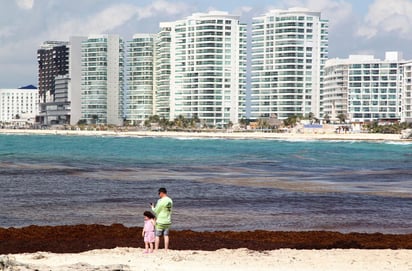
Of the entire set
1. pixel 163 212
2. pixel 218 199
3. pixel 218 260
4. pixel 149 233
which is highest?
pixel 163 212

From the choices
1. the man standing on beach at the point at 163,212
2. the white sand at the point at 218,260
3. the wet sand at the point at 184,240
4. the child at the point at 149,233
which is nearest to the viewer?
the white sand at the point at 218,260

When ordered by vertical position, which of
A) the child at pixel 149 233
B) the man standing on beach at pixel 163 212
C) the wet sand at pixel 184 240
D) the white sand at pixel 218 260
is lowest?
the wet sand at pixel 184 240

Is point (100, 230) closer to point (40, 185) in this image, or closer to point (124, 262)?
point (124, 262)

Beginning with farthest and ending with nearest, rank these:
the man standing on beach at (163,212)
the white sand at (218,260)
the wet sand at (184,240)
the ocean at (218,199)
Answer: the ocean at (218,199), the wet sand at (184,240), the man standing on beach at (163,212), the white sand at (218,260)

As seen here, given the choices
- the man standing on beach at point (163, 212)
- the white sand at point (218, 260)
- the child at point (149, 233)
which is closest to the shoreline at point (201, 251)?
the white sand at point (218, 260)

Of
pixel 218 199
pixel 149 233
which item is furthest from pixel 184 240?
pixel 218 199

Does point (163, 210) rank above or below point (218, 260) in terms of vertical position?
above

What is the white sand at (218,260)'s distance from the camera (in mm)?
18547

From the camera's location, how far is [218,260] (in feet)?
65.5

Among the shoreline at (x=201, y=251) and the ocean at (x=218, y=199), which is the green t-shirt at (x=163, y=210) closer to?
the shoreline at (x=201, y=251)

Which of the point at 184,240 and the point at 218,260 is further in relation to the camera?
the point at 184,240

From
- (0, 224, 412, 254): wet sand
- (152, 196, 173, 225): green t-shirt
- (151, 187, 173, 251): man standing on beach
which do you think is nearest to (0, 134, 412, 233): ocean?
(0, 224, 412, 254): wet sand

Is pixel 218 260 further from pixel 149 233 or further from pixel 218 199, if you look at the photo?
pixel 218 199

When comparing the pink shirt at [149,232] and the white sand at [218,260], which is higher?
the pink shirt at [149,232]
